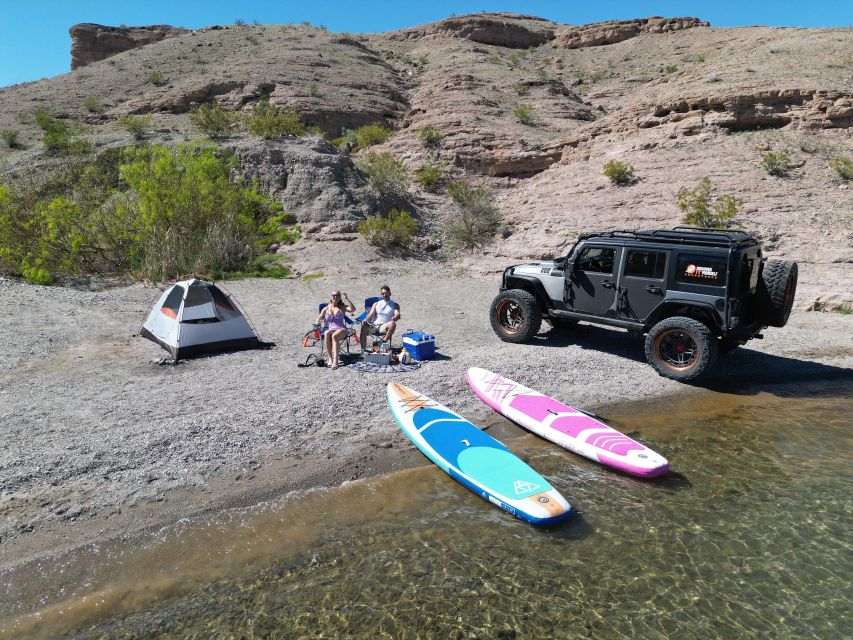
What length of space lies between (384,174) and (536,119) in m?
12.9

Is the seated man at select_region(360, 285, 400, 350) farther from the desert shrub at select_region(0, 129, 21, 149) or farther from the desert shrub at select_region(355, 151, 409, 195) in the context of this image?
the desert shrub at select_region(0, 129, 21, 149)

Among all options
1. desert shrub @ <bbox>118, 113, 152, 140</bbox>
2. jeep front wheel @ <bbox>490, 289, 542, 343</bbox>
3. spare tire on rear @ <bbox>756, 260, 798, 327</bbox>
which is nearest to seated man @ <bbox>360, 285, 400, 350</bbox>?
jeep front wheel @ <bbox>490, 289, 542, 343</bbox>

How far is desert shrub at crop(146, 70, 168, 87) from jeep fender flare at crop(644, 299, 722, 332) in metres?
41.4

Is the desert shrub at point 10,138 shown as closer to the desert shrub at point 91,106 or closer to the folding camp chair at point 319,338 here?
the desert shrub at point 91,106

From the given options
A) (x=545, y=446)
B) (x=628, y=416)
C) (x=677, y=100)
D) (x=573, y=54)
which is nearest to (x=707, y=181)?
(x=677, y=100)

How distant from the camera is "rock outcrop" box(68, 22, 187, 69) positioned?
192 feet

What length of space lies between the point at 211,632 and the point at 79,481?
2485mm

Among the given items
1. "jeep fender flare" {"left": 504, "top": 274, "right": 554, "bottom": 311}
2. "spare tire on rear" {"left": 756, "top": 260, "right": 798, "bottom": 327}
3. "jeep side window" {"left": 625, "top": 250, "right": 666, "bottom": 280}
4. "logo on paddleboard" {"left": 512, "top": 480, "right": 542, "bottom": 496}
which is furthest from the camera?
"jeep fender flare" {"left": 504, "top": 274, "right": 554, "bottom": 311}

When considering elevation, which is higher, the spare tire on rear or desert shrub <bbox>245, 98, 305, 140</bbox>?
desert shrub <bbox>245, 98, 305, 140</bbox>

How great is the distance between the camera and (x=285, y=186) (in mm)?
22766

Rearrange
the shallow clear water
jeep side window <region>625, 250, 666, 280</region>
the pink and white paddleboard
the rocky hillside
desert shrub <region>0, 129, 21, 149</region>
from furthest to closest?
desert shrub <region>0, 129, 21, 149</region>
the rocky hillside
jeep side window <region>625, 250, 666, 280</region>
the pink and white paddleboard
the shallow clear water

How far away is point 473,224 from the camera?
2103 centimetres

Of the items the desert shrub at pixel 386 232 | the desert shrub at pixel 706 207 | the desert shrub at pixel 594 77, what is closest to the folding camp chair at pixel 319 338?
the desert shrub at pixel 386 232

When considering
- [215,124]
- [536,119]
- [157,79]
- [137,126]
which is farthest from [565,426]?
[157,79]
